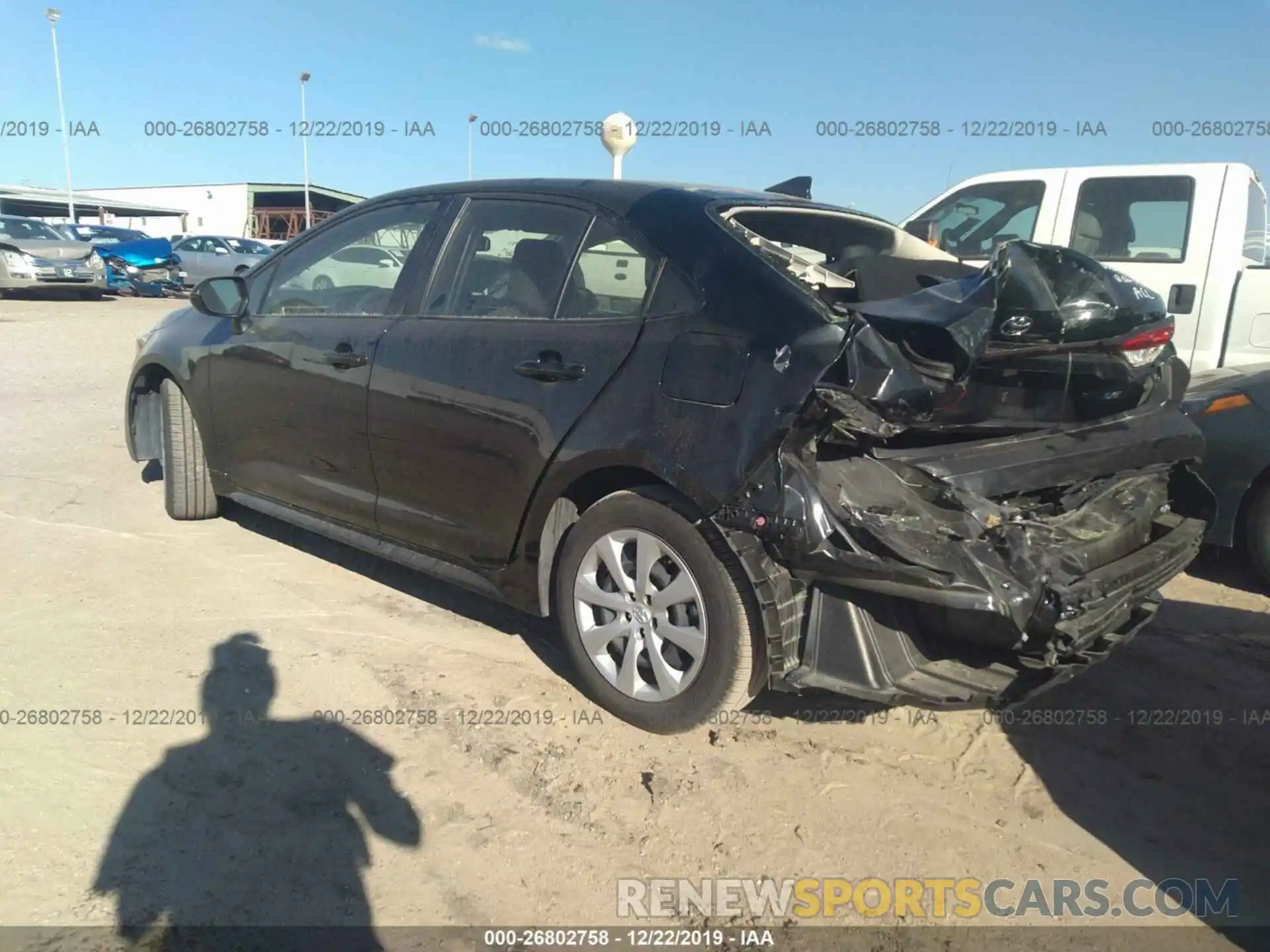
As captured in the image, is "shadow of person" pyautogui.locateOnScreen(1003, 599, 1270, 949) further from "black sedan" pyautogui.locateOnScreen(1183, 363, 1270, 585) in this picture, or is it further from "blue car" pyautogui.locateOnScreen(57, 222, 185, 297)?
"blue car" pyautogui.locateOnScreen(57, 222, 185, 297)

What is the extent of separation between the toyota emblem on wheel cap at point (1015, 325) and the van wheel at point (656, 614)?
1.07m

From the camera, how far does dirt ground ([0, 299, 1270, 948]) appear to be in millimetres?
2416

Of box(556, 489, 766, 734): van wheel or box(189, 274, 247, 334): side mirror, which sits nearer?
box(556, 489, 766, 734): van wheel

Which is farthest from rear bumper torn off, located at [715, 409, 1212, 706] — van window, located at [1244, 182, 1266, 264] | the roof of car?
van window, located at [1244, 182, 1266, 264]

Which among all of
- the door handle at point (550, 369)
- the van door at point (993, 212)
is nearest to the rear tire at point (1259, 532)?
the van door at point (993, 212)

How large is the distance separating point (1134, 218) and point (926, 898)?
230 inches

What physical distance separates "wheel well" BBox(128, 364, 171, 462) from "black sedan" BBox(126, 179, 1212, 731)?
148 centimetres

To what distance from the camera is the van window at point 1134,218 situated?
653 cm

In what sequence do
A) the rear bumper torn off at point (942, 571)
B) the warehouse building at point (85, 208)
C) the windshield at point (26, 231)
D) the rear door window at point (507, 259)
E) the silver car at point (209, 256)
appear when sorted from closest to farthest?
1. the rear bumper torn off at point (942, 571)
2. the rear door window at point (507, 259)
3. the windshield at point (26, 231)
4. the silver car at point (209, 256)
5. the warehouse building at point (85, 208)

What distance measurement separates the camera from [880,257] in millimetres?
3389

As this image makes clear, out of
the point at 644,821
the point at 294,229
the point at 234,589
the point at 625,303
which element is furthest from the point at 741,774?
the point at 294,229

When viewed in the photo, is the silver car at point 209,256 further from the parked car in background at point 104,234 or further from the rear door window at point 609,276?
the rear door window at point 609,276

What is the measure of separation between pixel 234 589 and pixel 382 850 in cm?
202

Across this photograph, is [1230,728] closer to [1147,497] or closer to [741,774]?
[1147,497]
